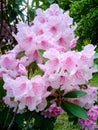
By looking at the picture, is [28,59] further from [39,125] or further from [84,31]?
[84,31]

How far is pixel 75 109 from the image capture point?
135 cm

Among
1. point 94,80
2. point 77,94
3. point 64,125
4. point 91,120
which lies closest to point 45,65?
point 77,94

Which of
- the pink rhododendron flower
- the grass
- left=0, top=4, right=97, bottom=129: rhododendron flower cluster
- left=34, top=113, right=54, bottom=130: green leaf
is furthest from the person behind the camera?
the grass

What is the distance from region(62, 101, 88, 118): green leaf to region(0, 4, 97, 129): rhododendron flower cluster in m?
0.03

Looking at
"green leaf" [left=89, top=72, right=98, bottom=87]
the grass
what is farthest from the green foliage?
"green leaf" [left=89, top=72, right=98, bottom=87]

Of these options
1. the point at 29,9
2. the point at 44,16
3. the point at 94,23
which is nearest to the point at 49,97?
the point at 44,16

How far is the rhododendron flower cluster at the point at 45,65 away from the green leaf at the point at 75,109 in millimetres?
33

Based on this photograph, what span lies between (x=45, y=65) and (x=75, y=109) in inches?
7.6

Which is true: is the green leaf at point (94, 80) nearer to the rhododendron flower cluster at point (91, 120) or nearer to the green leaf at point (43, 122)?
the rhododendron flower cluster at point (91, 120)

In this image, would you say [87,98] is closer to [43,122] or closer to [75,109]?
[75,109]

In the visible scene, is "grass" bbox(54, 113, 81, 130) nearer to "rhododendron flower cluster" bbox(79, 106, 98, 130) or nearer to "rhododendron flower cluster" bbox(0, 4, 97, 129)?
"rhododendron flower cluster" bbox(79, 106, 98, 130)

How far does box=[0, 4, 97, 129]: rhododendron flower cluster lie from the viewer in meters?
1.24

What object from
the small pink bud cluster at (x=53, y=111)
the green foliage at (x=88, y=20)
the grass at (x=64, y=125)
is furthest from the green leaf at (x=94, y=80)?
the green foliage at (x=88, y=20)

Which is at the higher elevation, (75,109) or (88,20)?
(88,20)
